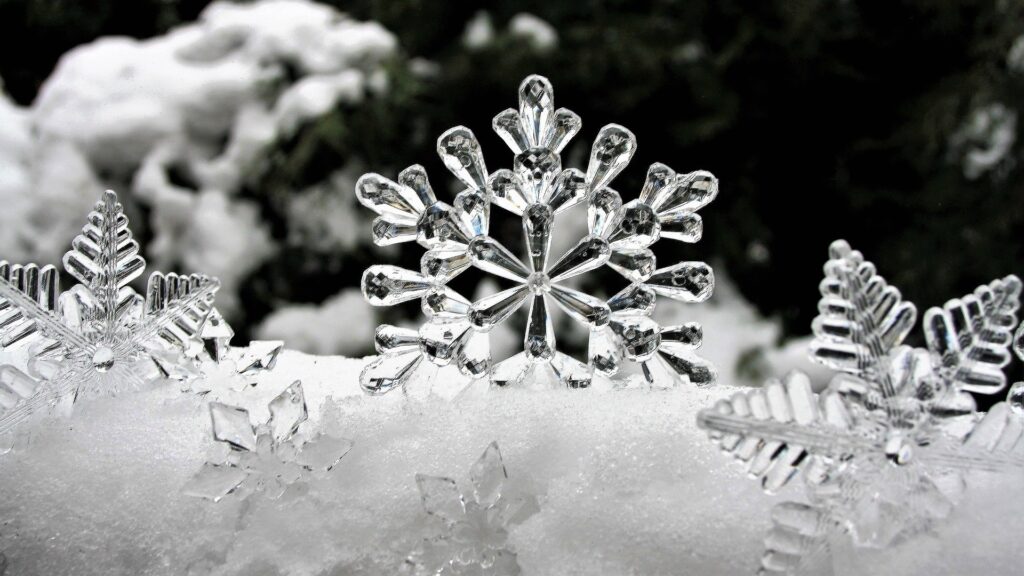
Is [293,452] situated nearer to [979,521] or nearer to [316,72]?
[979,521]

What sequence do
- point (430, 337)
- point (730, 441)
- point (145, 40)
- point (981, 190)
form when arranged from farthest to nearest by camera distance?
point (145, 40) < point (981, 190) < point (430, 337) < point (730, 441)

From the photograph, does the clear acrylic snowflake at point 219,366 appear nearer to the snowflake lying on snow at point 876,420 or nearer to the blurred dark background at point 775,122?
the snowflake lying on snow at point 876,420

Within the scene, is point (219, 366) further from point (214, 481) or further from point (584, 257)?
point (584, 257)

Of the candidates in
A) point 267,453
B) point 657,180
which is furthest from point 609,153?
point 267,453

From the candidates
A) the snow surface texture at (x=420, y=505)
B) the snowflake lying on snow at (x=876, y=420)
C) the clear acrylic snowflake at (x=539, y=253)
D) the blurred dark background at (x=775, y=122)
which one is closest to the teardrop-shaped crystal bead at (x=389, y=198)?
the clear acrylic snowflake at (x=539, y=253)

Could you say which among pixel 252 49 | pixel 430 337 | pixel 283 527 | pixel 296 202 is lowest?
pixel 283 527

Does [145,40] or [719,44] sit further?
[145,40]

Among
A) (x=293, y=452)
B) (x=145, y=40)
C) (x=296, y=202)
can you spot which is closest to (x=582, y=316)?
(x=293, y=452)
